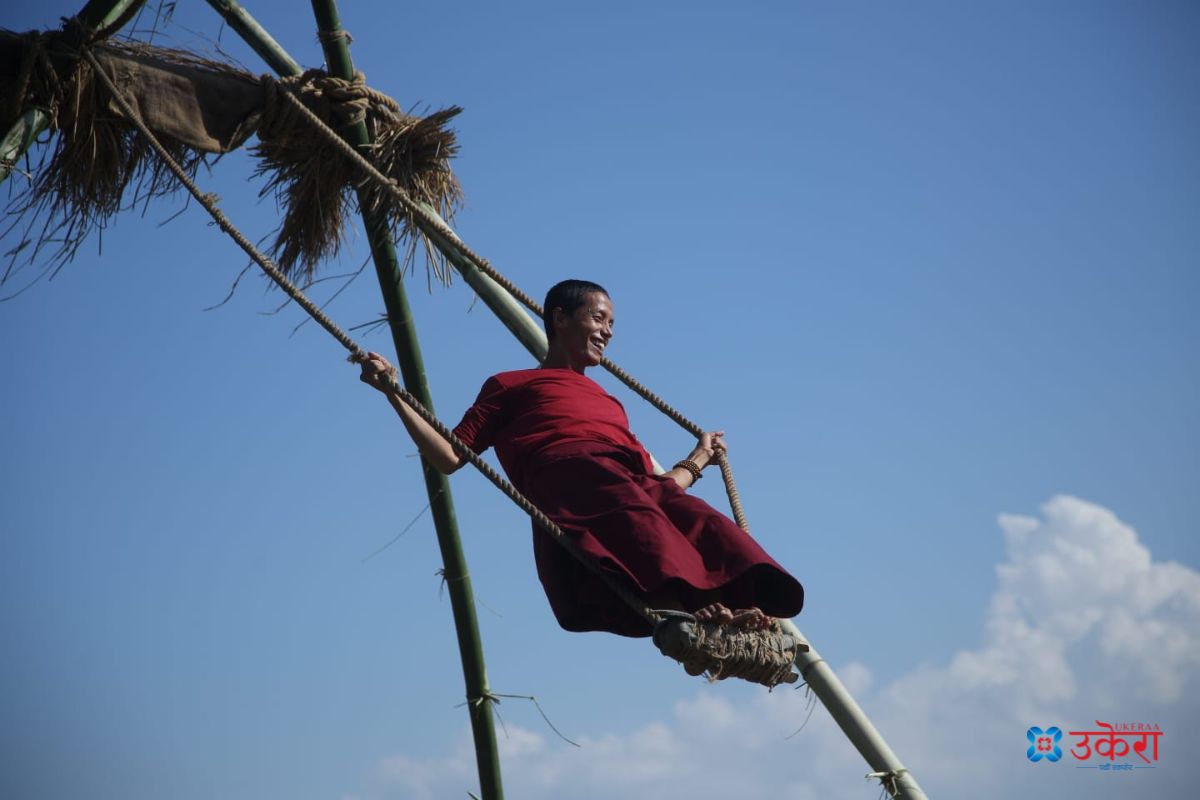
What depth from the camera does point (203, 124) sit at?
5.52 metres

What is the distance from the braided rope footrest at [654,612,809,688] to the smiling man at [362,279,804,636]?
46mm

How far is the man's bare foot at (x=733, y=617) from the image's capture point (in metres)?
3.92

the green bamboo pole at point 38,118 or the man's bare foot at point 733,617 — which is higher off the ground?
the green bamboo pole at point 38,118

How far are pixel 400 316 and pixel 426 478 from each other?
693 mm

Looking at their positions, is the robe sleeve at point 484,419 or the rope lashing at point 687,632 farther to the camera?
the robe sleeve at point 484,419

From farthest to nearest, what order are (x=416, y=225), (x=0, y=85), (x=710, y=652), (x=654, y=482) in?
(x=416, y=225) < (x=0, y=85) < (x=654, y=482) < (x=710, y=652)

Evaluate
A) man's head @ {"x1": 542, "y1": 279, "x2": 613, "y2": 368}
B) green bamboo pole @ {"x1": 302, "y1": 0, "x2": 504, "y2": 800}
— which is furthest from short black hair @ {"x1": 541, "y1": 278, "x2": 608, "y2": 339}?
green bamboo pole @ {"x1": 302, "y1": 0, "x2": 504, "y2": 800}

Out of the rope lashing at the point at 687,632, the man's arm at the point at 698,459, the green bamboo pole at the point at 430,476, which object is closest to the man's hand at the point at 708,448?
the man's arm at the point at 698,459

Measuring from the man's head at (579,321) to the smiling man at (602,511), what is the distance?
0.09 meters

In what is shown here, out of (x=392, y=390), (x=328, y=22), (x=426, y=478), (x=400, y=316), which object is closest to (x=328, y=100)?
(x=328, y=22)

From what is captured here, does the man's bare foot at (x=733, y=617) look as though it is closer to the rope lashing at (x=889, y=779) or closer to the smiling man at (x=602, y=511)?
the smiling man at (x=602, y=511)

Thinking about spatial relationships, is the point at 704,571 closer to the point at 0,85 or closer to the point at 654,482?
the point at 654,482

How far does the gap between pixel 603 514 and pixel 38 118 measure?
2469 millimetres

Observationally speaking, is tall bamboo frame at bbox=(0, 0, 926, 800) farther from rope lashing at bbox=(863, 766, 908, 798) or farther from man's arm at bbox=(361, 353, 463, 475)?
man's arm at bbox=(361, 353, 463, 475)
